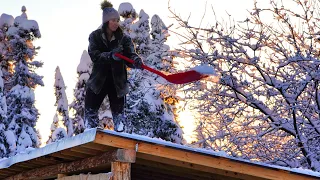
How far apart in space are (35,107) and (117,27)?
1118 inches

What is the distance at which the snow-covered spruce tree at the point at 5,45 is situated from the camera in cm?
3739

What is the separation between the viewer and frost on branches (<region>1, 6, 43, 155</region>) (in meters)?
34.5

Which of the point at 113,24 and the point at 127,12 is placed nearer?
the point at 113,24

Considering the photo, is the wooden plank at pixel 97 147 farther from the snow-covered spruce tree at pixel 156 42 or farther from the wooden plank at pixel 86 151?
the snow-covered spruce tree at pixel 156 42

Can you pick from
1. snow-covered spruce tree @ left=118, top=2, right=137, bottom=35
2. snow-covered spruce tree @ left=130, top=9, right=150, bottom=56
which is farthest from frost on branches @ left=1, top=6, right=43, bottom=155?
snow-covered spruce tree @ left=130, top=9, right=150, bottom=56

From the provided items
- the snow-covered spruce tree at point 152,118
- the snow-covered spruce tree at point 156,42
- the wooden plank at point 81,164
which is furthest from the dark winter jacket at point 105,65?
the snow-covered spruce tree at point 152,118

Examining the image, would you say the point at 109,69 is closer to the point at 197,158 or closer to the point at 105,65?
the point at 105,65

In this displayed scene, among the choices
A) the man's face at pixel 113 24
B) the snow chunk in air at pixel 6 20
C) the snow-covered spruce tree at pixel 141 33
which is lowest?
the man's face at pixel 113 24

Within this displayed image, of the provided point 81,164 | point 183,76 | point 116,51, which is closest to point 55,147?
point 81,164

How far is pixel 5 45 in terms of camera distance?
124 feet

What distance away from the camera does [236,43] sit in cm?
1479

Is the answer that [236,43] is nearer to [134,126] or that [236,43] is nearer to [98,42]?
[98,42]

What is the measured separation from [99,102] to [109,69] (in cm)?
49

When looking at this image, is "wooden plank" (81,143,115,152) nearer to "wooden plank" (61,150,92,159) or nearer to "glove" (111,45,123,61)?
"wooden plank" (61,150,92,159)
